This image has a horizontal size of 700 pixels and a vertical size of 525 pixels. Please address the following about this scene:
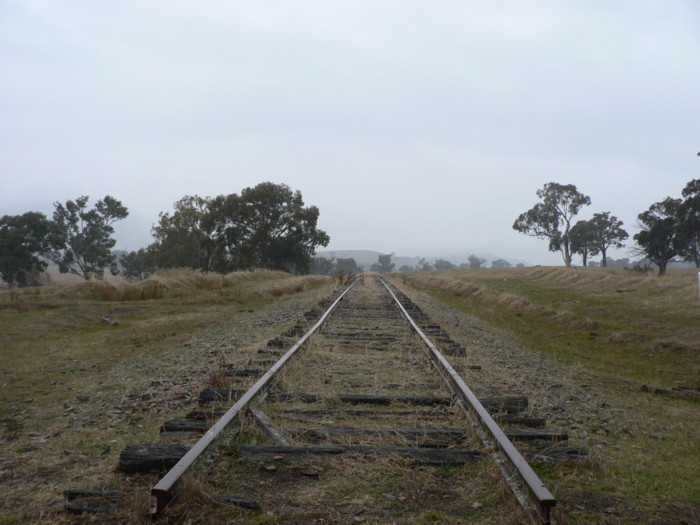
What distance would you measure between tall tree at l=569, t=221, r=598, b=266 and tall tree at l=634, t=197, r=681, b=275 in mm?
18640

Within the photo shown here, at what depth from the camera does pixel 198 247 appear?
47.6 meters

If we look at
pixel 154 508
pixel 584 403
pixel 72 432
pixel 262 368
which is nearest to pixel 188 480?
pixel 154 508

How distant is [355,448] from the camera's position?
10.4 feet

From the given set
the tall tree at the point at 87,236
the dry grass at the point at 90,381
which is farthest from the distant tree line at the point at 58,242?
the dry grass at the point at 90,381

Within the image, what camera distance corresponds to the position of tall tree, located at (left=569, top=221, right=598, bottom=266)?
5903 cm

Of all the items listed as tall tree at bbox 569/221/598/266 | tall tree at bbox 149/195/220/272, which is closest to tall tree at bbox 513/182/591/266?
tall tree at bbox 569/221/598/266

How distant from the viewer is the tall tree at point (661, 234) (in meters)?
37.7

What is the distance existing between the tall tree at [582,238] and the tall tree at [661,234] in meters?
18.6

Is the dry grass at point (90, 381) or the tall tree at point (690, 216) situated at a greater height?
the tall tree at point (690, 216)

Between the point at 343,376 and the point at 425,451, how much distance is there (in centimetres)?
220

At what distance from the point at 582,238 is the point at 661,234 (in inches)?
831

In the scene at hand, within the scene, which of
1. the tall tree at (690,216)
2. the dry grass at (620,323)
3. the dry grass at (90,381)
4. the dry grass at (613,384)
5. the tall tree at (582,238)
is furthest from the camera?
the tall tree at (582,238)

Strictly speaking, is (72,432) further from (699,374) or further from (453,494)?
(699,374)

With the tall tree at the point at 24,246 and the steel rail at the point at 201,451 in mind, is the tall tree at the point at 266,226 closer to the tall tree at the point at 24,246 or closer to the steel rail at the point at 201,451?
the tall tree at the point at 24,246
